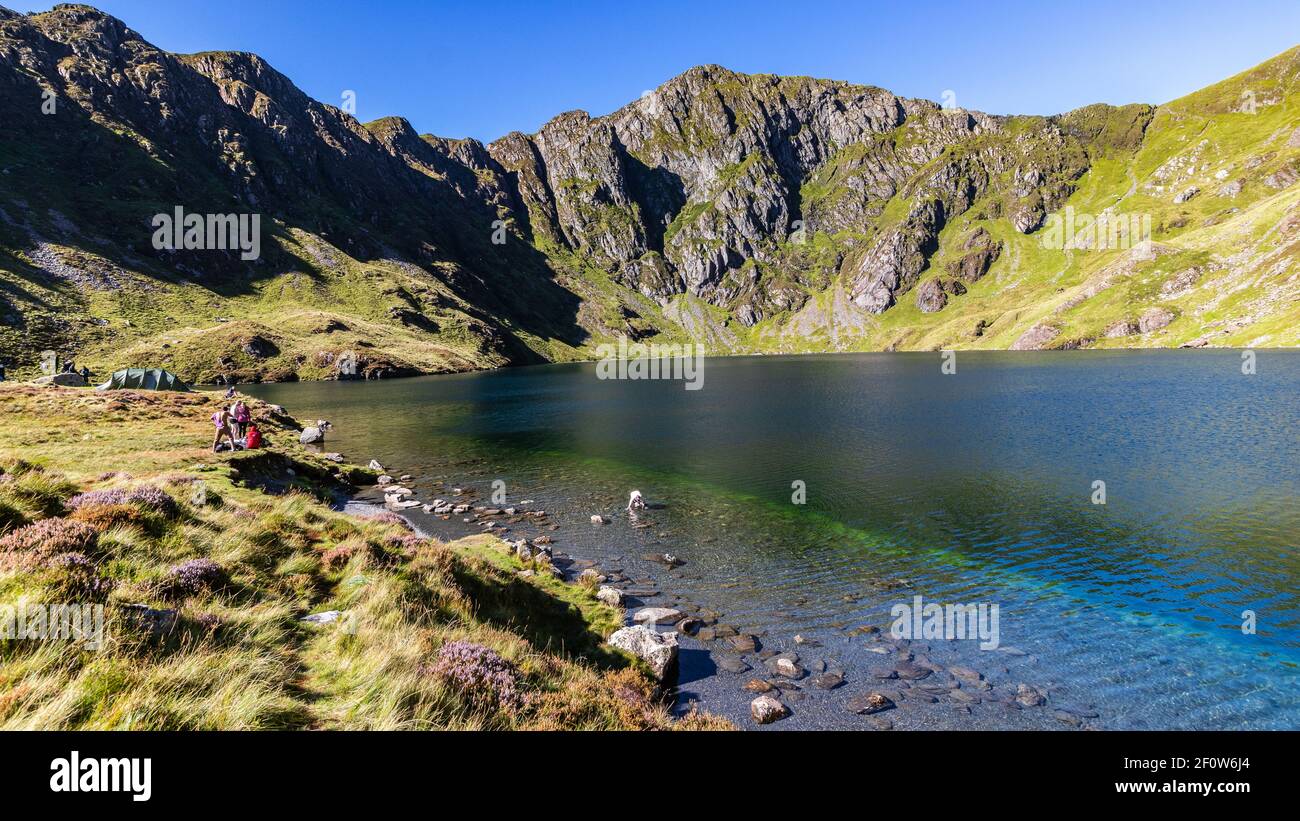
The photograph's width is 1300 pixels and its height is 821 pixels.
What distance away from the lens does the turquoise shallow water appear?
17391mm

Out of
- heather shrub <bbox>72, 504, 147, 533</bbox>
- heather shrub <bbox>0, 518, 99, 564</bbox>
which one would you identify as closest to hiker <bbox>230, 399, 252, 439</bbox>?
heather shrub <bbox>72, 504, 147, 533</bbox>

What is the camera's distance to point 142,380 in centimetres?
7338

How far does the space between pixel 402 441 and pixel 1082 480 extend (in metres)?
63.9

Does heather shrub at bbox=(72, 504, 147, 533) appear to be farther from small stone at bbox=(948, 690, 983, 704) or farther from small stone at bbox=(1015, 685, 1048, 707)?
small stone at bbox=(1015, 685, 1048, 707)

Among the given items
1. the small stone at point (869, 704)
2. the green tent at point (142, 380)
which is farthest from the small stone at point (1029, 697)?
the green tent at point (142, 380)

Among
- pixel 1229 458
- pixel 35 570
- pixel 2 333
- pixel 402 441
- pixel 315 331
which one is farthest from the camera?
pixel 315 331

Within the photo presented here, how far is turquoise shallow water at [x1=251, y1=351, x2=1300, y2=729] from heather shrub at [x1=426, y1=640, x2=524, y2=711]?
7155mm

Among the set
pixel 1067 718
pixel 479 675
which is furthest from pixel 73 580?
pixel 1067 718

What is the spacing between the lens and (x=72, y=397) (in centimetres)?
5159

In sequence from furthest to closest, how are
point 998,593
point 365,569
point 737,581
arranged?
point 737,581 → point 998,593 → point 365,569

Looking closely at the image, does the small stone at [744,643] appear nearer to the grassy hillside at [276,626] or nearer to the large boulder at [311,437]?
the grassy hillside at [276,626]

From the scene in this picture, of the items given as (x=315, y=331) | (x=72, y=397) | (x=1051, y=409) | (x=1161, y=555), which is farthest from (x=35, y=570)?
(x=315, y=331)

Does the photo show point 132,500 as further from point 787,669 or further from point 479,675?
point 787,669
